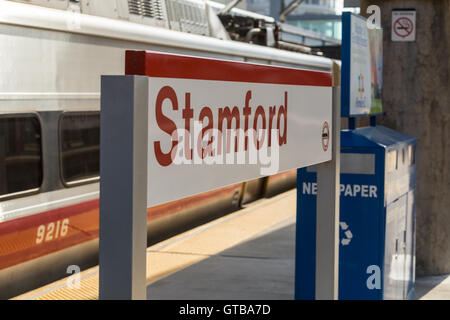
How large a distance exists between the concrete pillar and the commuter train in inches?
95.3

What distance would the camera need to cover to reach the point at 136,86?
1685 mm

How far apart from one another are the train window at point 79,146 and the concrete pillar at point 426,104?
263 cm

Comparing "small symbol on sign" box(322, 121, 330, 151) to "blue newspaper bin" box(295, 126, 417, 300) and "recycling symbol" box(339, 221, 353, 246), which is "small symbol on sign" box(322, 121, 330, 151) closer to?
"blue newspaper bin" box(295, 126, 417, 300)

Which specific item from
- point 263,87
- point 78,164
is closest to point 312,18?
point 78,164

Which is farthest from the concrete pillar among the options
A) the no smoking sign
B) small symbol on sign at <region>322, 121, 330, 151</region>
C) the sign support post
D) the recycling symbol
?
the sign support post

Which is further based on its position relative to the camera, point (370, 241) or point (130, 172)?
point (370, 241)

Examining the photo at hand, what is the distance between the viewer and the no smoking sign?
573 cm

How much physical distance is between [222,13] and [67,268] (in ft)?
19.1

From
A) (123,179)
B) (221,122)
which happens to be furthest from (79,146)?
(123,179)

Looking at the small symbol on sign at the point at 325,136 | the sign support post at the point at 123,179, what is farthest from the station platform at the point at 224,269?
the sign support post at the point at 123,179

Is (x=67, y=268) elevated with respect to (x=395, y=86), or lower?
lower

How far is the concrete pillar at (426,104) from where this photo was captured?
5.71m

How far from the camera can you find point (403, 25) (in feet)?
18.9

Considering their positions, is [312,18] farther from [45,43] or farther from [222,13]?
[45,43]
